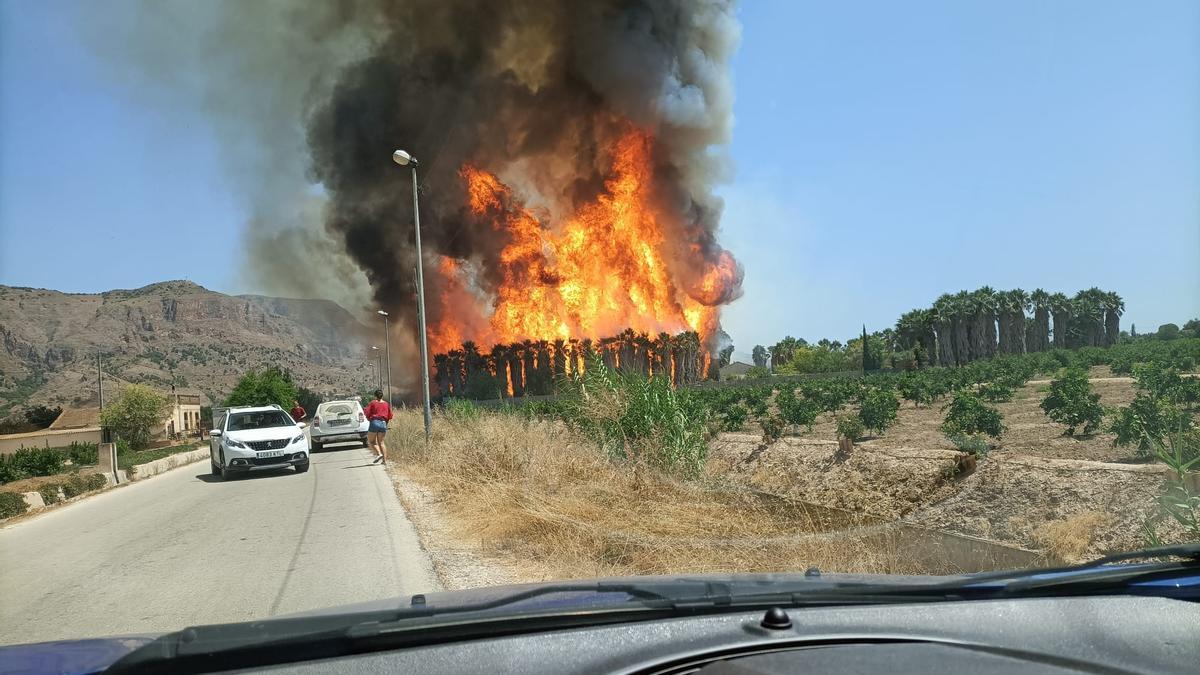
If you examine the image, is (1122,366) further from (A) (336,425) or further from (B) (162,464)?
(B) (162,464)

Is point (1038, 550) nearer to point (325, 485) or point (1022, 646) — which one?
point (1022, 646)

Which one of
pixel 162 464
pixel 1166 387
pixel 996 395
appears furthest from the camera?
pixel 996 395

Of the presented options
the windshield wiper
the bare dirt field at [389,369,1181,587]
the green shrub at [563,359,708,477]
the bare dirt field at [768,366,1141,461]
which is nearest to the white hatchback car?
the bare dirt field at [389,369,1181,587]

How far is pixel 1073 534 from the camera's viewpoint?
8.98 m

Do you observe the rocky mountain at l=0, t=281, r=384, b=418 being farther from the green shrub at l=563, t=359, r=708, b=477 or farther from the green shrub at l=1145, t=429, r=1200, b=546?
the green shrub at l=1145, t=429, r=1200, b=546

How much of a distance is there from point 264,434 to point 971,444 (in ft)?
45.8

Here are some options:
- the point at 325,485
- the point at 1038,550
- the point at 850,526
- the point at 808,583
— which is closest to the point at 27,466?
the point at 325,485

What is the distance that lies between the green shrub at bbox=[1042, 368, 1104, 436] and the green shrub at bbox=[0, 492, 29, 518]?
61.2 ft

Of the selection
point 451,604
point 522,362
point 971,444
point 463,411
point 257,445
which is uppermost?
point 522,362

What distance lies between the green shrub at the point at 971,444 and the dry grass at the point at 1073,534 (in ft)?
10.8

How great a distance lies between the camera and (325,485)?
48.6ft

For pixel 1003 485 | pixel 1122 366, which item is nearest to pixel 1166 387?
pixel 1003 485

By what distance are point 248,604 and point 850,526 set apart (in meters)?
6.82

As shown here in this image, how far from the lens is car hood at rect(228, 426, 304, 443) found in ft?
56.0
